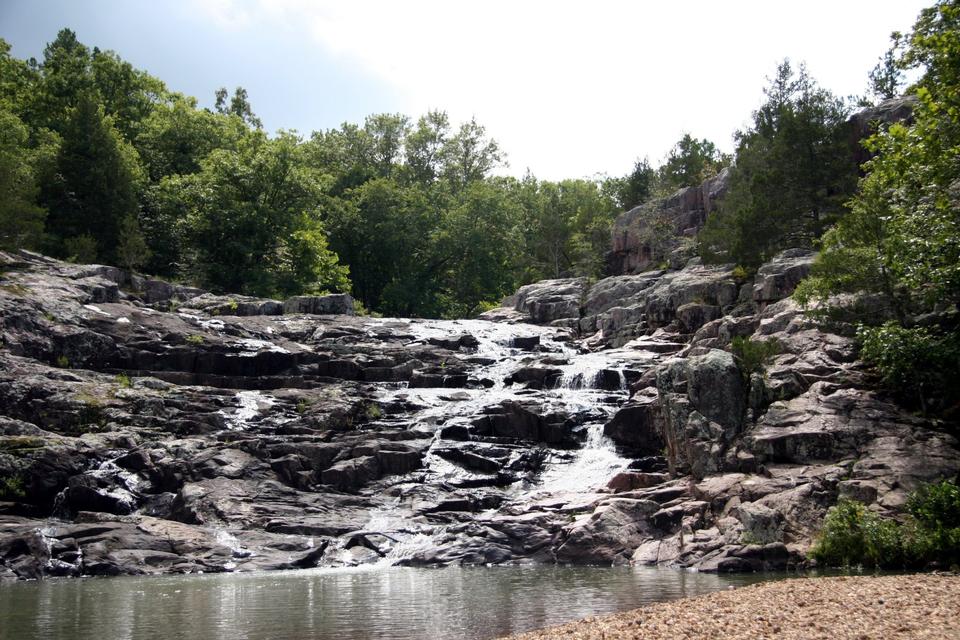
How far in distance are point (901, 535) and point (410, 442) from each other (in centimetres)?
1825

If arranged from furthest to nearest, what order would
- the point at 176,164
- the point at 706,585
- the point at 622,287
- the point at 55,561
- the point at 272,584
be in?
the point at 176,164, the point at 622,287, the point at 55,561, the point at 272,584, the point at 706,585

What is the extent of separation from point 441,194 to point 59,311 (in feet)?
159

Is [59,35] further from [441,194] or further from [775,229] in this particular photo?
[775,229]

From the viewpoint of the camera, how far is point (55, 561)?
22.8 m

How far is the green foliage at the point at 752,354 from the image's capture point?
2819 centimetres

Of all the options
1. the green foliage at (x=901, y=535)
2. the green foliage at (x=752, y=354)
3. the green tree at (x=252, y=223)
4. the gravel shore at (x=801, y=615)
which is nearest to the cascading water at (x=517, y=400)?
the green foliage at (x=752, y=354)

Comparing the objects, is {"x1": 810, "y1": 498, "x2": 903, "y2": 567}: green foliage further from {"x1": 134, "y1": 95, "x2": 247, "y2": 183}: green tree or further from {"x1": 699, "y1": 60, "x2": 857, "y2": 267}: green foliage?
{"x1": 134, "y1": 95, "x2": 247, "y2": 183}: green tree

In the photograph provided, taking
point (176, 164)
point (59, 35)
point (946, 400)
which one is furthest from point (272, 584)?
point (59, 35)

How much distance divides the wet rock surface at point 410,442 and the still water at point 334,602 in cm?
235

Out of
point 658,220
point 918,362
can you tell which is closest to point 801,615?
point 918,362

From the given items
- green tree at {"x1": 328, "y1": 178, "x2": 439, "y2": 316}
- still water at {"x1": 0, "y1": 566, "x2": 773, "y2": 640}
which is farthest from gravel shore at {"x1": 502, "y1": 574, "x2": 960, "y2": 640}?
green tree at {"x1": 328, "y1": 178, "x2": 439, "y2": 316}

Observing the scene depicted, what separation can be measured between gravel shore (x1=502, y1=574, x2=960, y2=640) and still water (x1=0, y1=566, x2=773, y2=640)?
168cm

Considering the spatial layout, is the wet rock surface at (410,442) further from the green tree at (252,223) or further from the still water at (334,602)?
the green tree at (252,223)

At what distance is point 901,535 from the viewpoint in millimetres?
18969
